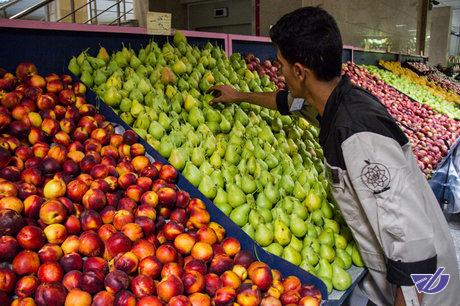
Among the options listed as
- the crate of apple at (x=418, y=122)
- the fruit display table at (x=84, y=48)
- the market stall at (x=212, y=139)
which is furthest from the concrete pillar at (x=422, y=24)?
the fruit display table at (x=84, y=48)

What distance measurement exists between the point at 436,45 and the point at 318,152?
2114cm

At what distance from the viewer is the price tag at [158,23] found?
2686 mm

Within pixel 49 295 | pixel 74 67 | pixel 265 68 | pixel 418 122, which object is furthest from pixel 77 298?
pixel 418 122

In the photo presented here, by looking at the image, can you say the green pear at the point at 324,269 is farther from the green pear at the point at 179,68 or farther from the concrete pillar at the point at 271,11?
the concrete pillar at the point at 271,11

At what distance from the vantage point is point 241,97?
267cm

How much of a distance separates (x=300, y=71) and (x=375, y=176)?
0.54 metres

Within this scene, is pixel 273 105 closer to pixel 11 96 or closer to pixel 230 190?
pixel 230 190

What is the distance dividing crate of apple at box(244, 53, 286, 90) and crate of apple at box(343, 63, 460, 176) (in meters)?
1.46

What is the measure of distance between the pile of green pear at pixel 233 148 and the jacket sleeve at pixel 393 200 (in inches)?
14.8

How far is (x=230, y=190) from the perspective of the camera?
6.29 feet

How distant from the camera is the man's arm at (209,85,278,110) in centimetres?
263

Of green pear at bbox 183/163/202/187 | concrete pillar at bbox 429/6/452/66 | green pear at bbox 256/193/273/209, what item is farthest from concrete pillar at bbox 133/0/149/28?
concrete pillar at bbox 429/6/452/66

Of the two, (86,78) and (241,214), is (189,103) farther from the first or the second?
(241,214)

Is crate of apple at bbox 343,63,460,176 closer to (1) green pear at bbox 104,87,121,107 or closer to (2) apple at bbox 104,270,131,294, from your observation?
(1) green pear at bbox 104,87,121,107
